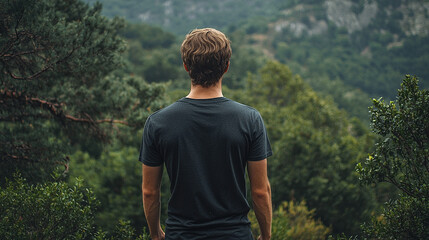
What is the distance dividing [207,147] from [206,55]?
55 cm

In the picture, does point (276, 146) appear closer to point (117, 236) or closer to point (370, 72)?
point (117, 236)

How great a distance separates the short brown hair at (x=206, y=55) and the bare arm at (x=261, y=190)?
23.6 inches

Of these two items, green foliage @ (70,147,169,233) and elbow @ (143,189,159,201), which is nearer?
elbow @ (143,189,159,201)

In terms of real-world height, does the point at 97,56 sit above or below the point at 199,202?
above

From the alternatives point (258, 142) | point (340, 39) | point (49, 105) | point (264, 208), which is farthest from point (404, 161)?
point (340, 39)

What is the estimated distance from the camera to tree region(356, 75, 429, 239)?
12.6ft

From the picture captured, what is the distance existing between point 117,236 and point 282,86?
29.8 meters

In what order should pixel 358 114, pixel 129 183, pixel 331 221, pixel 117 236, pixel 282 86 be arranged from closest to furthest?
1. pixel 117 236
2. pixel 129 183
3. pixel 331 221
4. pixel 282 86
5. pixel 358 114

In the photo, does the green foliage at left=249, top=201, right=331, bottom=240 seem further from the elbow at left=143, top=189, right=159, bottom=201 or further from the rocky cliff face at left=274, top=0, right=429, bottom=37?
the rocky cliff face at left=274, top=0, right=429, bottom=37

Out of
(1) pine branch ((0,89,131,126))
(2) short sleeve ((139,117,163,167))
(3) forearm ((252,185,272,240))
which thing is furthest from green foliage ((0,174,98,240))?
(1) pine branch ((0,89,131,126))

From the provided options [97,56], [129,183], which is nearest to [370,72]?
[129,183]

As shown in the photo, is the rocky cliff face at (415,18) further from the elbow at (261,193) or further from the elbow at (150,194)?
the elbow at (150,194)

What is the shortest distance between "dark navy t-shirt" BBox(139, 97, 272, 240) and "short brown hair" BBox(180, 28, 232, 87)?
15 cm

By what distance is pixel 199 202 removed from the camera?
2268 mm
